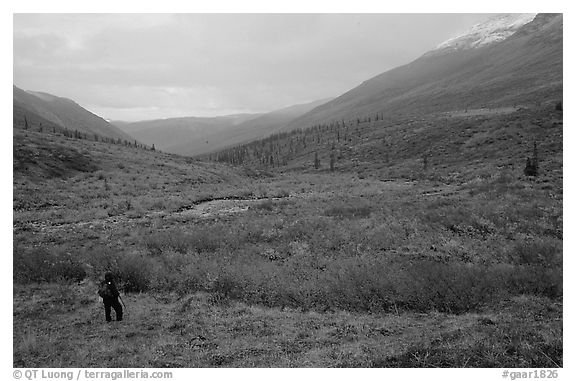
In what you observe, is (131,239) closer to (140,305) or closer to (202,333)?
(140,305)

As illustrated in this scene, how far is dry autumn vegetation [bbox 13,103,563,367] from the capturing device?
8695 mm

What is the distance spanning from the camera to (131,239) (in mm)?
19719

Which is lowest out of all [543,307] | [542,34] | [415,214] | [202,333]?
[202,333]

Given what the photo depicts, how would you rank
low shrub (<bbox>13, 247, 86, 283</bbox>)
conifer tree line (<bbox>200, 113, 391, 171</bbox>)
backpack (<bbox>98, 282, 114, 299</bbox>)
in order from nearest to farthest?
1. backpack (<bbox>98, 282, 114, 299</bbox>)
2. low shrub (<bbox>13, 247, 86, 283</bbox>)
3. conifer tree line (<bbox>200, 113, 391, 171</bbox>)

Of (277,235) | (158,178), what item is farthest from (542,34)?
(277,235)

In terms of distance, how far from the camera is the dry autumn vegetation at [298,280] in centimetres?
870

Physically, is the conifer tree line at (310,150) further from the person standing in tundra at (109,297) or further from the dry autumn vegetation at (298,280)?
the person standing in tundra at (109,297)

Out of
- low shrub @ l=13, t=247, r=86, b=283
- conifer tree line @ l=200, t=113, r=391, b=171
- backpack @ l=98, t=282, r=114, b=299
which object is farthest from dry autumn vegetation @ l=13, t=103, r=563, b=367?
conifer tree line @ l=200, t=113, r=391, b=171

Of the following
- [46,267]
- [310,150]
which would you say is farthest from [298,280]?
[310,150]

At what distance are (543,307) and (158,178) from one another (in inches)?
1783

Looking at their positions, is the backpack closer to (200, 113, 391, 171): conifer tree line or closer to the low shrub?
the low shrub

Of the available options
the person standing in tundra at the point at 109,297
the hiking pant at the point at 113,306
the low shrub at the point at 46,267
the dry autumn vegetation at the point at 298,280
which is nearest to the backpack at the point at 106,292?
the person standing in tundra at the point at 109,297

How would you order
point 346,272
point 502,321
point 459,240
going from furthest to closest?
point 459,240
point 346,272
point 502,321

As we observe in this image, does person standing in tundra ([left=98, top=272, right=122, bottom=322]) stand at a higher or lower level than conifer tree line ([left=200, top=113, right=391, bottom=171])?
lower
